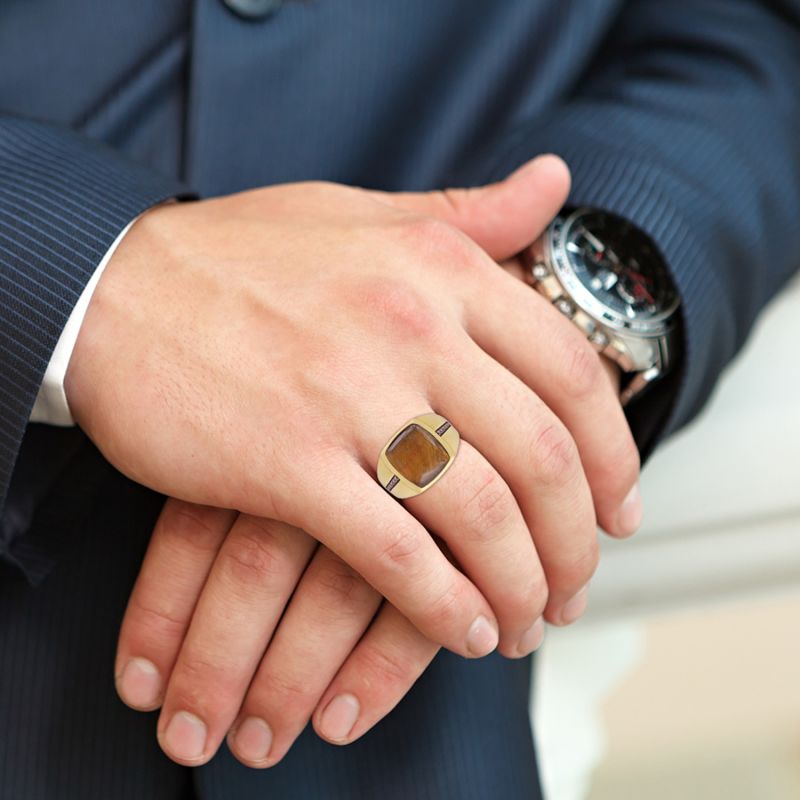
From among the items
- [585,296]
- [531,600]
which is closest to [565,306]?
[585,296]

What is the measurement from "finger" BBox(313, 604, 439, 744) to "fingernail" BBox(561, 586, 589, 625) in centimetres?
12

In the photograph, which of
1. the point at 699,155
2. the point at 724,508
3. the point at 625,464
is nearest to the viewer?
the point at 625,464

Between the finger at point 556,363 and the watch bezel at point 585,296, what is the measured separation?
0.18 ft

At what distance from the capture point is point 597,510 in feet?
2.39

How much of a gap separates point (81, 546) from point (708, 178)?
59 centimetres

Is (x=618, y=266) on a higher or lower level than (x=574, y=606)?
higher

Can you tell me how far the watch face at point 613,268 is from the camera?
75 centimetres

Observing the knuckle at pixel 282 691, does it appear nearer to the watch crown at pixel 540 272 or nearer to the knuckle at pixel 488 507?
the knuckle at pixel 488 507

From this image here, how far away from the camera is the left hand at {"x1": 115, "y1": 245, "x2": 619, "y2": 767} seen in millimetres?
644

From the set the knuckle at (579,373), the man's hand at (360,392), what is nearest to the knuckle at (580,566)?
the man's hand at (360,392)

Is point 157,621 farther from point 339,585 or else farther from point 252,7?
point 252,7

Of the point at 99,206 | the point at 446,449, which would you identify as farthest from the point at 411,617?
the point at 99,206

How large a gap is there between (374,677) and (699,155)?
1.66ft

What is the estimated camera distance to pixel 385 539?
588mm
